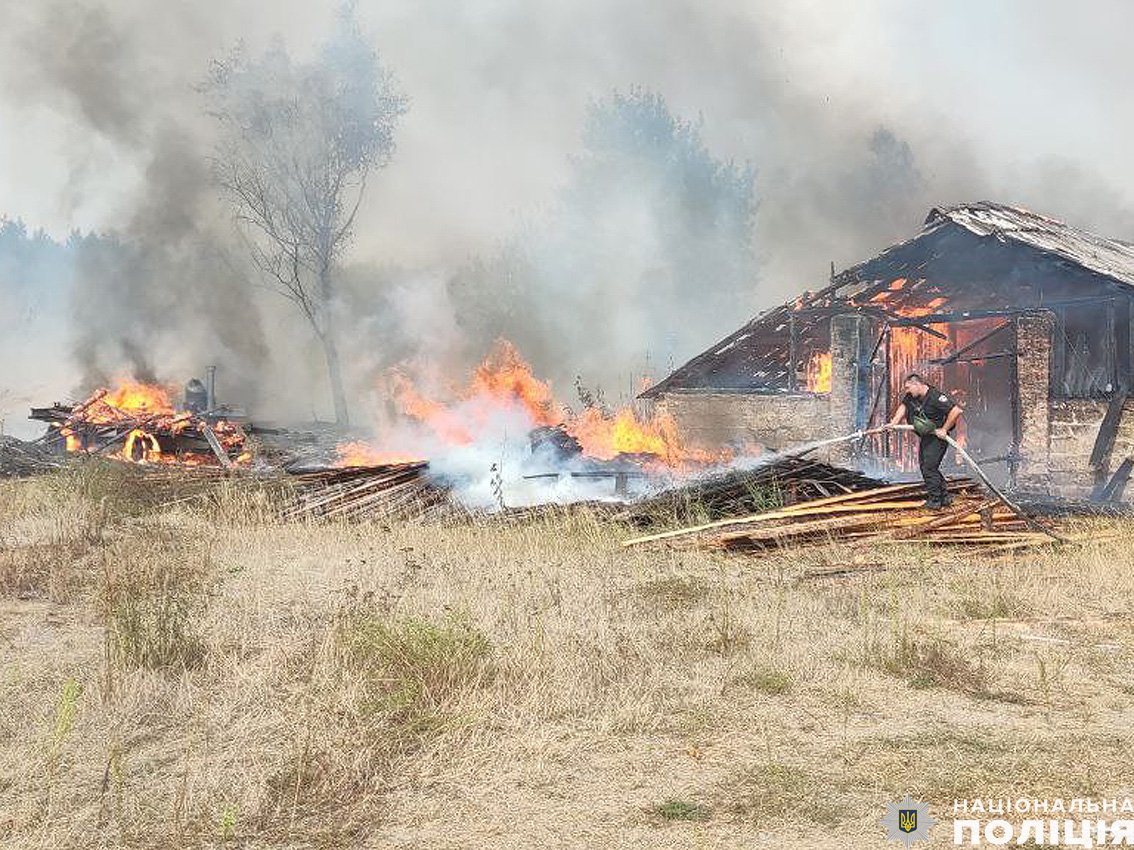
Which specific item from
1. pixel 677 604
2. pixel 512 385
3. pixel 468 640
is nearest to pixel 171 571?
pixel 468 640

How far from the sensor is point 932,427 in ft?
35.6

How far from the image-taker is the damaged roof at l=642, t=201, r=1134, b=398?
14125mm

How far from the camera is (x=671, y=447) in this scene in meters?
19.4

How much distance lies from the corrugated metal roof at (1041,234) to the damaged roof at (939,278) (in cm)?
2

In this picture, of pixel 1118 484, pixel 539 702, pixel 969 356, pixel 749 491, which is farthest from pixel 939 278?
pixel 539 702

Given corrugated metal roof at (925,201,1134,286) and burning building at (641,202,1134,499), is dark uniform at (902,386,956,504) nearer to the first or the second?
burning building at (641,202,1134,499)

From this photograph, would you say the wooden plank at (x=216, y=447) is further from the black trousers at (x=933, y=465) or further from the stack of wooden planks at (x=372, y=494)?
the black trousers at (x=933, y=465)

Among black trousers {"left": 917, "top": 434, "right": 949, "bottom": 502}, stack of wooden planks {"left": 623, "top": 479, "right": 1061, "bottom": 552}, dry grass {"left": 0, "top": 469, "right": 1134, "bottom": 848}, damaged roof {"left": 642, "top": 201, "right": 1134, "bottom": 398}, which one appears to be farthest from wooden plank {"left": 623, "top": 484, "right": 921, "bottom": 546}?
damaged roof {"left": 642, "top": 201, "right": 1134, "bottom": 398}

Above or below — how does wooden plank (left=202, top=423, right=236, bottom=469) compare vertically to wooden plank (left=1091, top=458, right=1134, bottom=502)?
above

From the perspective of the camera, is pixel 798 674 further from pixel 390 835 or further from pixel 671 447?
pixel 671 447

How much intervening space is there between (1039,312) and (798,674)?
1124 cm

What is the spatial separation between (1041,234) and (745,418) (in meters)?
6.62

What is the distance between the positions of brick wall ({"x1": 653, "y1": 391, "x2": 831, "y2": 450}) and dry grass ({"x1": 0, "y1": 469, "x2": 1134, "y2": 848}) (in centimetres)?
941

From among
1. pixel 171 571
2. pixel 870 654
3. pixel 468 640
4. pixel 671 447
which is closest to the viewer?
pixel 468 640
